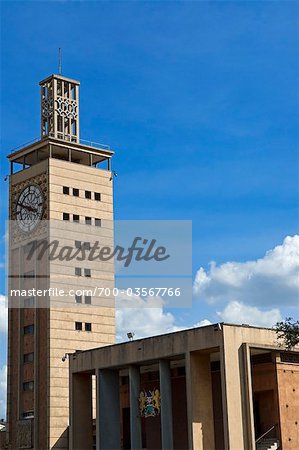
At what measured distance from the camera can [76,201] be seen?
83.0 meters

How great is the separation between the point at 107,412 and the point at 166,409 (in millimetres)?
7490

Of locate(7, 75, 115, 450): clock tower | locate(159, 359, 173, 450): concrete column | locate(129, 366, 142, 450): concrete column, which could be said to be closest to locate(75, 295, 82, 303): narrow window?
locate(7, 75, 115, 450): clock tower

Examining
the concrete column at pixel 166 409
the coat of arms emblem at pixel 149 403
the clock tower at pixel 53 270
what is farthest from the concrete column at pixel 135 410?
the clock tower at pixel 53 270

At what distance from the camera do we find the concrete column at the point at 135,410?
201 feet

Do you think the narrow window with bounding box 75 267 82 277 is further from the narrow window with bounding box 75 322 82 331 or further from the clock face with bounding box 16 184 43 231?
the clock face with bounding box 16 184 43 231

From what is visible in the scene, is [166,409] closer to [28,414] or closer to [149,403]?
[149,403]

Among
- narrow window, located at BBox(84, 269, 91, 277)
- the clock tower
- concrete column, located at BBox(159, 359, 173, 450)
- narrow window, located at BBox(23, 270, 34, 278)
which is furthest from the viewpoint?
narrow window, located at BBox(84, 269, 91, 277)

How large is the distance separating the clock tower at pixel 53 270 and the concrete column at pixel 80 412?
295 inches

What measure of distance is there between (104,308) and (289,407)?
28.5 meters

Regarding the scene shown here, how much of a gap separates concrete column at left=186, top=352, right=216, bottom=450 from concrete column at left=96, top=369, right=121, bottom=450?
1046cm

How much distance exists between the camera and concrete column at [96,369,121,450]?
212ft

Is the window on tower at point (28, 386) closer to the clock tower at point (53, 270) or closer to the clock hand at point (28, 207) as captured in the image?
the clock tower at point (53, 270)

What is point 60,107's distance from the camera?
87000mm

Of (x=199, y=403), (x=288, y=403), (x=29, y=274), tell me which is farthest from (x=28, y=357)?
(x=288, y=403)
